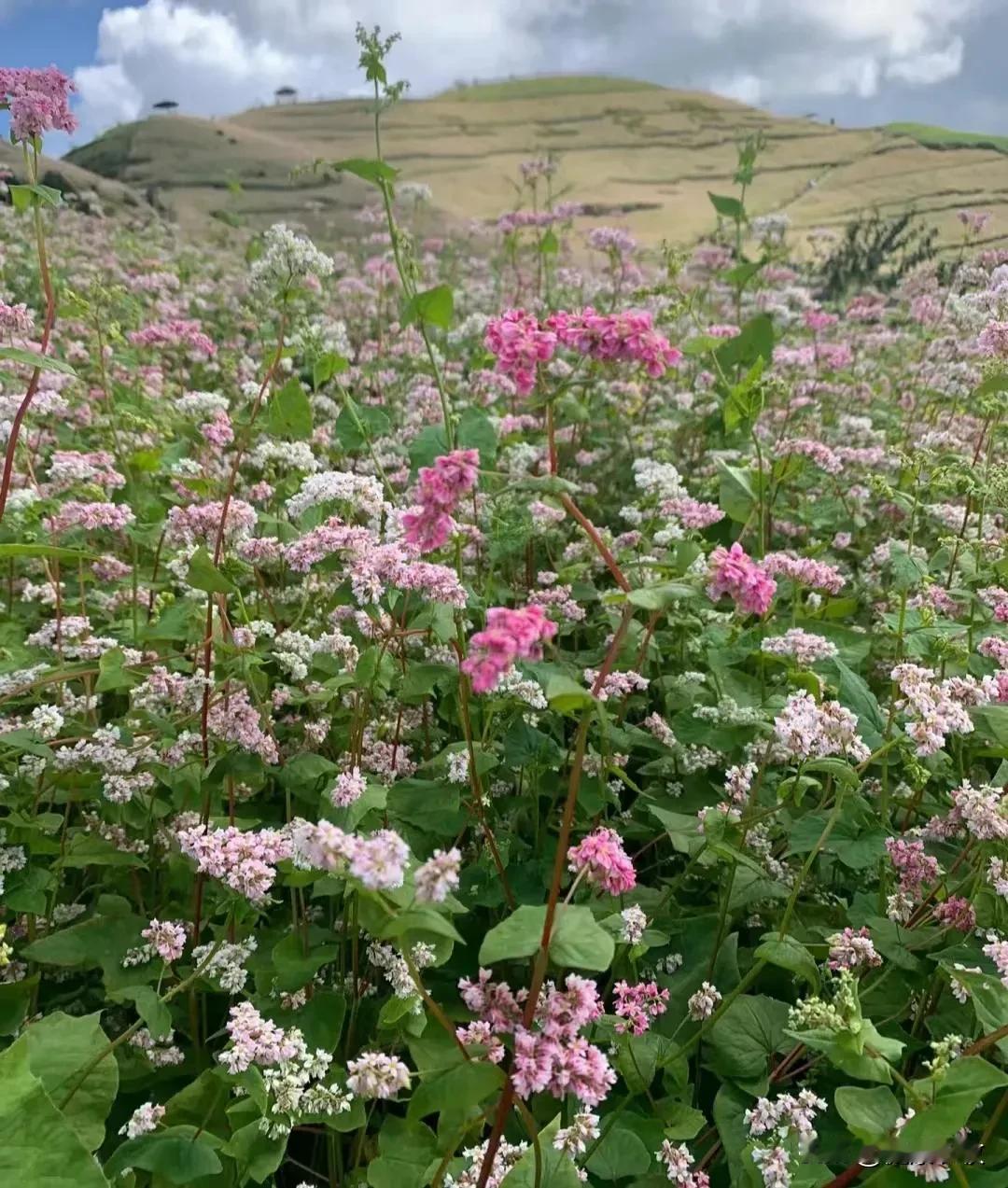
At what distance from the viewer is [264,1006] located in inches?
79.5

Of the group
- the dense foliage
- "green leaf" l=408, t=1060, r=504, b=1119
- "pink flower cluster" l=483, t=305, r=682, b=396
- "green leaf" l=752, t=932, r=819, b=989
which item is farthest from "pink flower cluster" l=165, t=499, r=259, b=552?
"green leaf" l=752, t=932, r=819, b=989

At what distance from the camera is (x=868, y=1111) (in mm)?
1477

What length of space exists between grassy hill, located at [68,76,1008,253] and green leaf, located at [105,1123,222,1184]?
1094cm

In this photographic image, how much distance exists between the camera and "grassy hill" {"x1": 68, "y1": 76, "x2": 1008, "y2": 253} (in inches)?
512

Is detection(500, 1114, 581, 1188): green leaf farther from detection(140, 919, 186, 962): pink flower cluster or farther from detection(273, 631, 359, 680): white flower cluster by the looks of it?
detection(273, 631, 359, 680): white flower cluster

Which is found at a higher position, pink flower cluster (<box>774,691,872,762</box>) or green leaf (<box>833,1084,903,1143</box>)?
pink flower cluster (<box>774,691,872,762</box>)

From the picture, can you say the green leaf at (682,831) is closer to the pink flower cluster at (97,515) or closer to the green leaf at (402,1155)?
the green leaf at (402,1155)

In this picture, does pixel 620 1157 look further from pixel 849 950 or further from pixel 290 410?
pixel 290 410

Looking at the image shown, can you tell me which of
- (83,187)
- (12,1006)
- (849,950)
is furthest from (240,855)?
(83,187)

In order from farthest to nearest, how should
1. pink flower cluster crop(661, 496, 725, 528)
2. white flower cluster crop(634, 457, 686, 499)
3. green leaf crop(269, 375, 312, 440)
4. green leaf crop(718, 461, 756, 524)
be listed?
green leaf crop(718, 461, 756, 524) → white flower cluster crop(634, 457, 686, 499) → pink flower cluster crop(661, 496, 725, 528) → green leaf crop(269, 375, 312, 440)

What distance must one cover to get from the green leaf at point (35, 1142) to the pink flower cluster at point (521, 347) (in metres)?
1.50

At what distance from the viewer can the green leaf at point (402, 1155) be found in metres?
1.70

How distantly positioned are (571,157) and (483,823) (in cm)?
1706

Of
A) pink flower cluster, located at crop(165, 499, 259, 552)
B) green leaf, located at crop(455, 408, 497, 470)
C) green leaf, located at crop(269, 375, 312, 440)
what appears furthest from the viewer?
green leaf, located at crop(455, 408, 497, 470)
